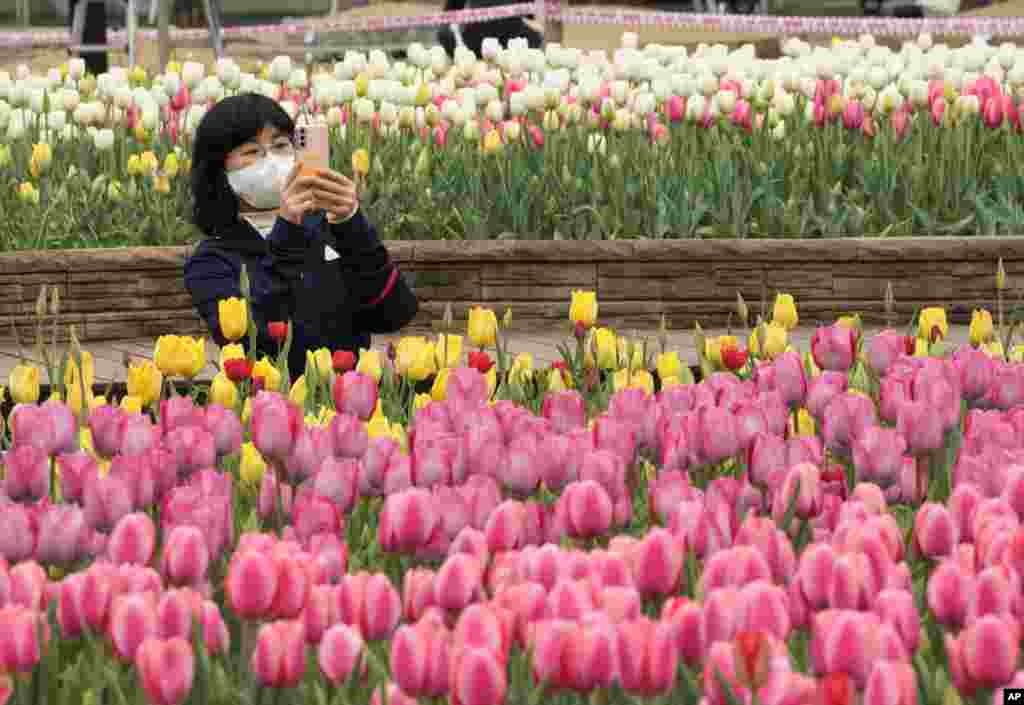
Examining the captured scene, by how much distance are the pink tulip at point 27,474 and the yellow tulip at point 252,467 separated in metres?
0.34

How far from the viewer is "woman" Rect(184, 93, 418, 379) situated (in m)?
5.48

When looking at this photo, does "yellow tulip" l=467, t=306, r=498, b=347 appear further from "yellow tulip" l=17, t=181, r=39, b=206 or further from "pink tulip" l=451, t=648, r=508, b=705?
"yellow tulip" l=17, t=181, r=39, b=206

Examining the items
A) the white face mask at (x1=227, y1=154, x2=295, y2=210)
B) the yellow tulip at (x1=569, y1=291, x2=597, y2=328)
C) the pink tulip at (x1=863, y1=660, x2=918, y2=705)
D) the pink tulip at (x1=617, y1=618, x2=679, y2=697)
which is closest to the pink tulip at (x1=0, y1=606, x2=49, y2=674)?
the pink tulip at (x1=617, y1=618, x2=679, y2=697)

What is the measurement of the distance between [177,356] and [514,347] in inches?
120

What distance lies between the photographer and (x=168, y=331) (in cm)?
738

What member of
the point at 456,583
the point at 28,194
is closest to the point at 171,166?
the point at 28,194

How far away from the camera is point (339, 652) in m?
2.23

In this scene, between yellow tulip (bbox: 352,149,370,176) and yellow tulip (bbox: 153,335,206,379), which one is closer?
yellow tulip (bbox: 153,335,206,379)

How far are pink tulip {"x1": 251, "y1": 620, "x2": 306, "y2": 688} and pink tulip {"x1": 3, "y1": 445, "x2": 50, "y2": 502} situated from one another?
36.5 inches

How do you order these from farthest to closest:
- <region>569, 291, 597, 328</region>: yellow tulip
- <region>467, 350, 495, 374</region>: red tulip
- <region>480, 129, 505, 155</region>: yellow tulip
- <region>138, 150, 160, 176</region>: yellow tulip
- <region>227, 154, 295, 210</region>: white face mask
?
<region>480, 129, 505, 155</region>: yellow tulip, <region>138, 150, 160, 176</region>: yellow tulip, <region>227, 154, 295, 210</region>: white face mask, <region>569, 291, 597, 328</region>: yellow tulip, <region>467, 350, 495, 374</region>: red tulip

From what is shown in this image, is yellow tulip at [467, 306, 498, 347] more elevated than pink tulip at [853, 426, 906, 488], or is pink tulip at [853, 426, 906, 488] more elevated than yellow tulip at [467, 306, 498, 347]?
pink tulip at [853, 426, 906, 488]

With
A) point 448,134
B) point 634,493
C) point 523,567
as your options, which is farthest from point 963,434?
point 448,134

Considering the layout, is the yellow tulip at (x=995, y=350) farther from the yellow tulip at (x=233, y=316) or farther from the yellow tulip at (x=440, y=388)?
the yellow tulip at (x=233, y=316)

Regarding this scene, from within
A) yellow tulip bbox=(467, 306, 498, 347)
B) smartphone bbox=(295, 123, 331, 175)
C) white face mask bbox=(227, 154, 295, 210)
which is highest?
smartphone bbox=(295, 123, 331, 175)
